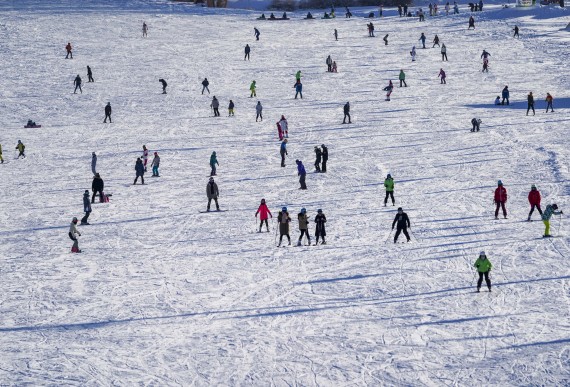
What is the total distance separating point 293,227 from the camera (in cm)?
2408

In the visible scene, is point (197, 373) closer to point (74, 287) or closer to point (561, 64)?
point (74, 287)

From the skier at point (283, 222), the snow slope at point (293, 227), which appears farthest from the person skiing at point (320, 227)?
the skier at point (283, 222)

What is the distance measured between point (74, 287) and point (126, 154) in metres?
14.8

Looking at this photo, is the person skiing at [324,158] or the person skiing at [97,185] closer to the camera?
the person skiing at [97,185]

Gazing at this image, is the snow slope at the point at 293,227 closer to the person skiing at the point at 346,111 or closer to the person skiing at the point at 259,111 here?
the person skiing at the point at 346,111

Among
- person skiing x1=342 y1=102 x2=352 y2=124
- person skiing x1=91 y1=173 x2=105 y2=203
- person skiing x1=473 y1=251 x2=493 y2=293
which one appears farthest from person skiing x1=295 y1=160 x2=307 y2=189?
person skiing x1=473 y1=251 x2=493 y2=293

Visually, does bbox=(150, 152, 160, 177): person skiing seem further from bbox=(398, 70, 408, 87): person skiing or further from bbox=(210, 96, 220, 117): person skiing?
bbox=(398, 70, 408, 87): person skiing

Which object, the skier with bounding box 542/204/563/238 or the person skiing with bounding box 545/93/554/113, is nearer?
the skier with bounding box 542/204/563/238

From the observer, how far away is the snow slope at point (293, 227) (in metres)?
16.1

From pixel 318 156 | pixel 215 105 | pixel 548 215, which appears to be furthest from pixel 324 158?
pixel 215 105

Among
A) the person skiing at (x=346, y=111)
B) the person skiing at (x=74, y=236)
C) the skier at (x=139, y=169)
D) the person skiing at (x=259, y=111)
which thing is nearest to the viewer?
the person skiing at (x=74, y=236)

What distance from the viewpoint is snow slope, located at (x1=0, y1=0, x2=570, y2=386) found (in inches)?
633

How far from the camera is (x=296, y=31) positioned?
60.2m

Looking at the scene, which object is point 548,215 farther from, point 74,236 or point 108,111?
point 108,111
